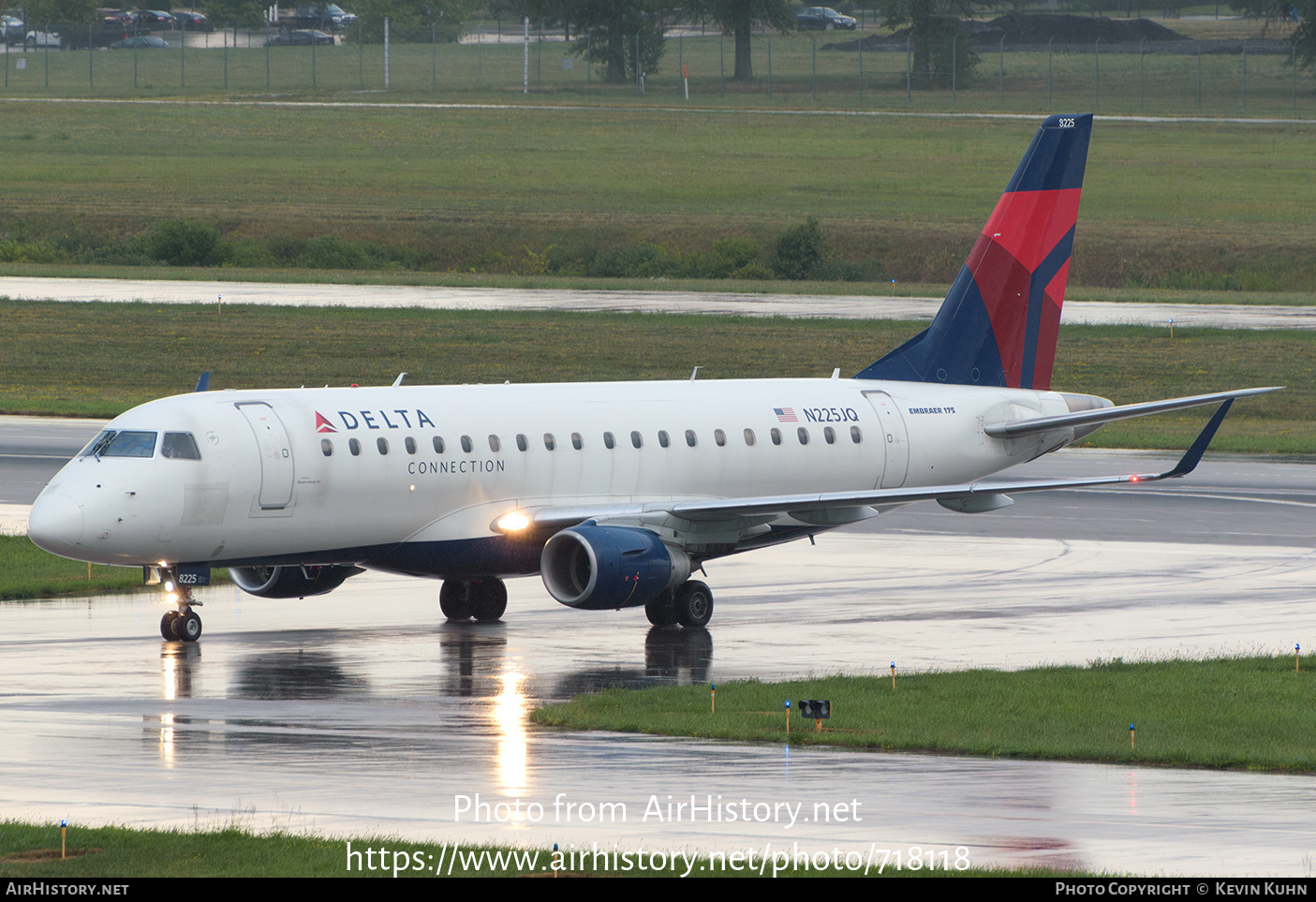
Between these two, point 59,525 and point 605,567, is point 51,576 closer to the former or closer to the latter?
point 59,525

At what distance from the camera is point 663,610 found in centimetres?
3447

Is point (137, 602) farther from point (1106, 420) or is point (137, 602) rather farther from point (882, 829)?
point (882, 829)

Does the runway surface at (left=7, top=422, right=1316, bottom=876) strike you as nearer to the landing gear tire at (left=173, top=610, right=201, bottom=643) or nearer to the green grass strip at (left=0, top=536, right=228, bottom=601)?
the landing gear tire at (left=173, top=610, right=201, bottom=643)

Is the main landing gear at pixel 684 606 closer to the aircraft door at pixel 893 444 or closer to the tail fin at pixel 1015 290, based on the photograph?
the aircraft door at pixel 893 444

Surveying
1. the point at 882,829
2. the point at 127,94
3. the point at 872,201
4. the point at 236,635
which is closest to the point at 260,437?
the point at 236,635

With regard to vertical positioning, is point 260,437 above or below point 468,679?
above

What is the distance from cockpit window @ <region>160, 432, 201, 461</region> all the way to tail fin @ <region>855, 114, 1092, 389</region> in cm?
1465

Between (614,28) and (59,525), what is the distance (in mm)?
148536

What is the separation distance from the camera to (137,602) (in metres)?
36.9

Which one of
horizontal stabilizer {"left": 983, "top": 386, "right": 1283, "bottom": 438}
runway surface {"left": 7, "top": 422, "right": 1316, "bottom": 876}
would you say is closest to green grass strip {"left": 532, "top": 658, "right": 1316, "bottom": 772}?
runway surface {"left": 7, "top": 422, "right": 1316, "bottom": 876}

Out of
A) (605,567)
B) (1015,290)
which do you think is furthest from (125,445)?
(1015,290)

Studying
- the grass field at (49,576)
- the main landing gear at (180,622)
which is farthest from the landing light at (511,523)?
the grass field at (49,576)

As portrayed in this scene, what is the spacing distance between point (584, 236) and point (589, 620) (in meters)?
73.0

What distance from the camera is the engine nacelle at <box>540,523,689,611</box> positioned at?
3198 centimetres
